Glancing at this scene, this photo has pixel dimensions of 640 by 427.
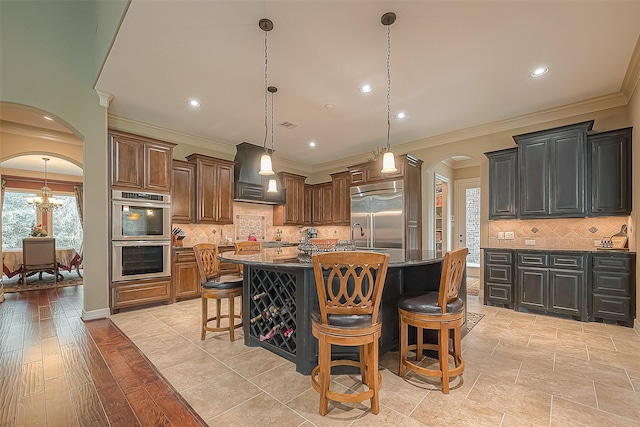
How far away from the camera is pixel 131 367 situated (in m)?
2.37

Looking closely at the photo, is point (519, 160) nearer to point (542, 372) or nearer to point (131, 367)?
point (542, 372)

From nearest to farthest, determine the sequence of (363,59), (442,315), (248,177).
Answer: (442,315) < (363,59) < (248,177)

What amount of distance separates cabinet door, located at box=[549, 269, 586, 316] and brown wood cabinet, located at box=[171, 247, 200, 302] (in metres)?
5.40

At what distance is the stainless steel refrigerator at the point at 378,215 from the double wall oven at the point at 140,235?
11.6ft

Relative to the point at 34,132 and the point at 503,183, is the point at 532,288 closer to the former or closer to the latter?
the point at 503,183

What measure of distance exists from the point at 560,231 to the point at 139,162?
21.3 ft

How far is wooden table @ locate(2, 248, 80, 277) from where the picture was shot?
19.4 ft

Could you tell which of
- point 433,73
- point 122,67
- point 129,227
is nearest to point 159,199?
point 129,227

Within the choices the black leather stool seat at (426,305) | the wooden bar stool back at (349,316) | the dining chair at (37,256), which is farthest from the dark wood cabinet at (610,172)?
the dining chair at (37,256)

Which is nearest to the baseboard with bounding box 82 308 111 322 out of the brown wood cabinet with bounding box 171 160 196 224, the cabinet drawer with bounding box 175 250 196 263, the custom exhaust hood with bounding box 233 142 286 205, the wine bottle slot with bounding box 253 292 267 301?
the cabinet drawer with bounding box 175 250 196 263

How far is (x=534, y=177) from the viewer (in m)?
4.01

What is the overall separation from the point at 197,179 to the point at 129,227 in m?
1.39

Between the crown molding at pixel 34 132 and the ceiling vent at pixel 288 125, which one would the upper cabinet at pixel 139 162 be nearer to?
the ceiling vent at pixel 288 125

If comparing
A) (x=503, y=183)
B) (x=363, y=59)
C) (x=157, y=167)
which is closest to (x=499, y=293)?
(x=503, y=183)
